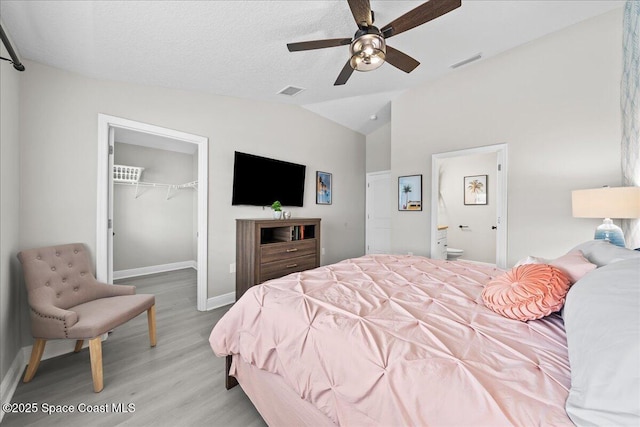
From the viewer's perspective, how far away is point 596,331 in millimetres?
687

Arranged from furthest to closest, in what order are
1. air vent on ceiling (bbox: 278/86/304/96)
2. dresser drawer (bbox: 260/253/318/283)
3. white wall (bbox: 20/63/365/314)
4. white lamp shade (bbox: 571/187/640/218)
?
air vent on ceiling (bbox: 278/86/304/96), dresser drawer (bbox: 260/253/318/283), white wall (bbox: 20/63/365/314), white lamp shade (bbox: 571/187/640/218)

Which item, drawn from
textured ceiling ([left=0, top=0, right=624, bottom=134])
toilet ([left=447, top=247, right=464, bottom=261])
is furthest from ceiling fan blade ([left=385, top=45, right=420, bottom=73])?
toilet ([left=447, top=247, right=464, bottom=261])

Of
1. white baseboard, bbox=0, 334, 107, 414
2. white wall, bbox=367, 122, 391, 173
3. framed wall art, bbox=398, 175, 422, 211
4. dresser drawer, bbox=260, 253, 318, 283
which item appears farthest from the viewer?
white wall, bbox=367, 122, 391, 173

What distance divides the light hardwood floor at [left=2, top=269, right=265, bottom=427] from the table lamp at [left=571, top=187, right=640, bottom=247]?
3.00 m

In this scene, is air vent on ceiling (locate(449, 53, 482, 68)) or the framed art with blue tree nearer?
air vent on ceiling (locate(449, 53, 482, 68))

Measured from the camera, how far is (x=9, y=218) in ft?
5.65

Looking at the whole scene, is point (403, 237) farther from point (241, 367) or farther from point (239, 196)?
point (241, 367)

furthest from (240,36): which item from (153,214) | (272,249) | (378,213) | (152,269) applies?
(152,269)

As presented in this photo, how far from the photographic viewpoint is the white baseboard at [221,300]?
309 cm

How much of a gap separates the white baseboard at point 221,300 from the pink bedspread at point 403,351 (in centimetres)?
172

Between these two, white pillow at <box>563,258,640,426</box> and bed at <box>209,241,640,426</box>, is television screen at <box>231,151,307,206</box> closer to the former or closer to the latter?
bed at <box>209,241,640,426</box>

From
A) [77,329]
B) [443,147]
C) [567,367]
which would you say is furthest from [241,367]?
[443,147]

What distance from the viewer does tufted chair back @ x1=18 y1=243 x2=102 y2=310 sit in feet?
5.87

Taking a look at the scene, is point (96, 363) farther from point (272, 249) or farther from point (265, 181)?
point (265, 181)
